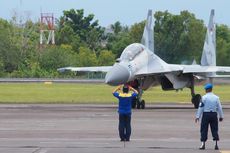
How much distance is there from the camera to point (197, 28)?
354 ft

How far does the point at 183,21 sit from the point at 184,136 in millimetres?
89173

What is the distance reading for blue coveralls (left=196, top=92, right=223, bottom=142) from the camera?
734 inches

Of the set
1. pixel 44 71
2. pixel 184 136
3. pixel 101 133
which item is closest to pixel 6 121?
pixel 101 133

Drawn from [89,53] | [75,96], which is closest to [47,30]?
[89,53]

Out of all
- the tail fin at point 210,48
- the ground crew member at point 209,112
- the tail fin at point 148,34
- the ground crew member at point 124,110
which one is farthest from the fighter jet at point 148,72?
the ground crew member at point 209,112

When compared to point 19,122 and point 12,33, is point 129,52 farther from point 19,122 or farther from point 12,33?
point 12,33

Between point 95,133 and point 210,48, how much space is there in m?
25.1

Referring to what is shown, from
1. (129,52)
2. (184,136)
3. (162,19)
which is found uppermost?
(162,19)

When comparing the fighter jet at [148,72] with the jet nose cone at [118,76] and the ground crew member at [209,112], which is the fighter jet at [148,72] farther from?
the ground crew member at [209,112]

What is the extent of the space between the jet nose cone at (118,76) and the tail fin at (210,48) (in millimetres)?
10004

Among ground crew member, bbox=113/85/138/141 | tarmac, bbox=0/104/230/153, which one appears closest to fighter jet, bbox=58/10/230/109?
tarmac, bbox=0/104/230/153

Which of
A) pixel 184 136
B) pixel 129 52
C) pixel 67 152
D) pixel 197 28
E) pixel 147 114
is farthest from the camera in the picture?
pixel 197 28

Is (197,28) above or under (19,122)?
above

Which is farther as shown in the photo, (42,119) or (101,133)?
(42,119)
